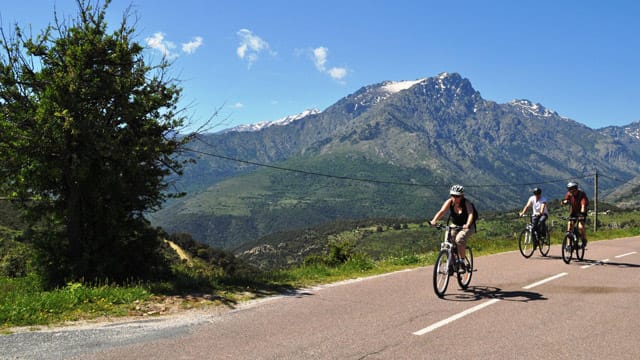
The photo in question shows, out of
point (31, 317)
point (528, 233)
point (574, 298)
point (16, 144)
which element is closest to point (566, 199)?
point (528, 233)

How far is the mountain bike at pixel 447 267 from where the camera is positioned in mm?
9828

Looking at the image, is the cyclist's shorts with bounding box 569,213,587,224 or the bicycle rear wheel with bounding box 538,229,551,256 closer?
the cyclist's shorts with bounding box 569,213,587,224

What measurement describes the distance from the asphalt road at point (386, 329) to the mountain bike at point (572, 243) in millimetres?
4479

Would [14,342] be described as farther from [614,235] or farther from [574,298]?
[614,235]

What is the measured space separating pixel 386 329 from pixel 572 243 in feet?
38.2

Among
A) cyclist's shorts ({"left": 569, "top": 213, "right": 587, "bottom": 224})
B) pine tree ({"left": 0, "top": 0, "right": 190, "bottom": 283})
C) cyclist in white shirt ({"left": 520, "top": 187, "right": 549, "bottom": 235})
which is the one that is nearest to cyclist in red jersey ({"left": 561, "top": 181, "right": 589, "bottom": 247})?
cyclist's shorts ({"left": 569, "top": 213, "right": 587, "bottom": 224})

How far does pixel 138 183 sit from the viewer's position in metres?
14.9

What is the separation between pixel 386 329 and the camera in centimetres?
732

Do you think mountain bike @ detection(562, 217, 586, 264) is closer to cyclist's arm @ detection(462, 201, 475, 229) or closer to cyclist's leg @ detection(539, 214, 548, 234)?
cyclist's leg @ detection(539, 214, 548, 234)

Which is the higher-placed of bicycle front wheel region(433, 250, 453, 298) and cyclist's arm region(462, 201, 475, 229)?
cyclist's arm region(462, 201, 475, 229)

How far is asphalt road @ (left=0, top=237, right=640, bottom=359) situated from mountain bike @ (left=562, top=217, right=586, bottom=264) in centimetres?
448

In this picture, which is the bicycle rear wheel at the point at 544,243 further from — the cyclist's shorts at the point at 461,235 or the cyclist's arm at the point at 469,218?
the cyclist's shorts at the point at 461,235

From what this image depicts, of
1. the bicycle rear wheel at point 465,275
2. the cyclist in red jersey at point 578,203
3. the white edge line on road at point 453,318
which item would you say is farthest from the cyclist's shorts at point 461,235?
the cyclist in red jersey at point 578,203

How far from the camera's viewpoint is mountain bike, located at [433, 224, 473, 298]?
9.83 meters
